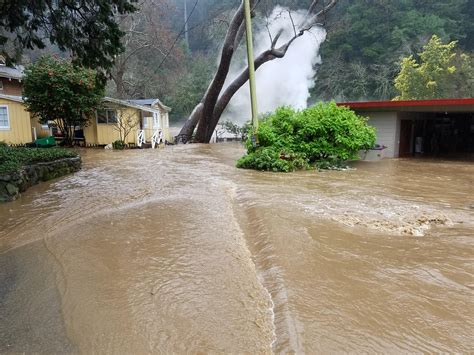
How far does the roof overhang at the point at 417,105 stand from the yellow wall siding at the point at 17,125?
51.6 ft

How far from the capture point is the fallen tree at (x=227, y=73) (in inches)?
867

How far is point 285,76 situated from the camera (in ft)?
155

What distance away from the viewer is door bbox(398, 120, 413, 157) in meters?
17.5

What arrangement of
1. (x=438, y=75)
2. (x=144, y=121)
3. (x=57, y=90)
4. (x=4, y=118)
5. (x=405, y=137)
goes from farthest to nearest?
(x=438, y=75) < (x=144, y=121) < (x=4, y=118) < (x=405, y=137) < (x=57, y=90)

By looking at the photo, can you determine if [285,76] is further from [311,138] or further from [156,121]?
[311,138]

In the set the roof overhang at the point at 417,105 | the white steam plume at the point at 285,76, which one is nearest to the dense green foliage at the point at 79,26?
the roof overhang at the point at 417,105

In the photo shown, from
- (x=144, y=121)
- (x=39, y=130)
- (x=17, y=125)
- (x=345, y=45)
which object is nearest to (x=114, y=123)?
(x=144, y=121)

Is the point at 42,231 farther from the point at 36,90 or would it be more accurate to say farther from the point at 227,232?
the point at 36,90

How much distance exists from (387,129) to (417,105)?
1.90 meters

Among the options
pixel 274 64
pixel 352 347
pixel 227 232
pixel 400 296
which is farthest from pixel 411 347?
pixel 274 64

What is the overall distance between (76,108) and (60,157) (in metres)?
7.78

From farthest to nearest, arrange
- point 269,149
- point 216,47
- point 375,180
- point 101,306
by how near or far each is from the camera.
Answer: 1. point 216,47
2. point 269,149
3. point 375,180
4. point 101,306

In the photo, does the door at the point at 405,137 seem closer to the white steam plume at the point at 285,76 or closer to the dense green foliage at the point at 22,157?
the dense green foliage at the point at 22,157

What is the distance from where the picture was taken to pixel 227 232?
6.20 meters
